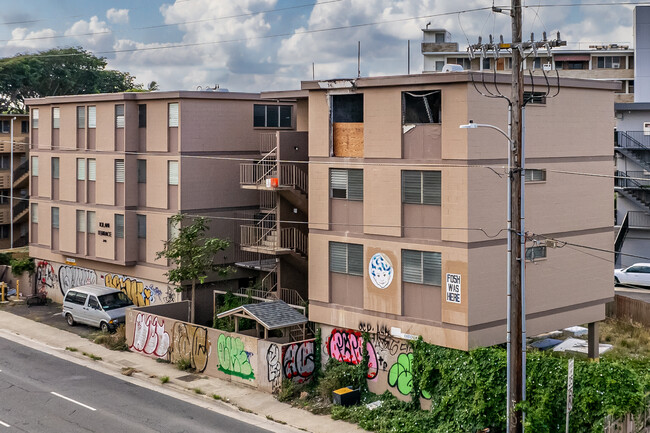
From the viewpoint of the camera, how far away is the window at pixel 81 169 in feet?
140

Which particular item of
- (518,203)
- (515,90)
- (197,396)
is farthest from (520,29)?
(197,396)

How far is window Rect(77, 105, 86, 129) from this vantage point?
42.3 meters

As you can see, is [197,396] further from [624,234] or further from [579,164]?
[624,234]

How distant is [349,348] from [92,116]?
19.9m

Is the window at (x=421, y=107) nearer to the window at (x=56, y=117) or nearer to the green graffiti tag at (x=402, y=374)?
the green graffiti tag at (x=402, y=374)

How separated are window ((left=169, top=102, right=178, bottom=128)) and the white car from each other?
2650 cm

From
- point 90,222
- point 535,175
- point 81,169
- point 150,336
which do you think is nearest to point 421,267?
point 535,175

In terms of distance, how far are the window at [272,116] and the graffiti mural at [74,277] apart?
37.9 feet

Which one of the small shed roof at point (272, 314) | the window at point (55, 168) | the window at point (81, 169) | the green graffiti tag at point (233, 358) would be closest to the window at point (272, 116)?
the window at point (81, 169)

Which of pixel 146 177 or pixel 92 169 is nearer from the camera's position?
pixel 146 177

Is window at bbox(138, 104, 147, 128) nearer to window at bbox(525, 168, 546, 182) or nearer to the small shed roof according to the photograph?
the small shed roof

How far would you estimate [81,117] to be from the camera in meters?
42.7

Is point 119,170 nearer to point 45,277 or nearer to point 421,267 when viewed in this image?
point 45,277

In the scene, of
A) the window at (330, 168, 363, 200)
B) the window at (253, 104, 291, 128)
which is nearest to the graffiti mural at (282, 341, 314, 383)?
the window at (330, 168, 363, 200)
